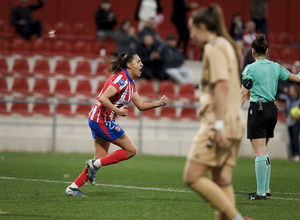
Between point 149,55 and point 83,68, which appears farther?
point 83,68

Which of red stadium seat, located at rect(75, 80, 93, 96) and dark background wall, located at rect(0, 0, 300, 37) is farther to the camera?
dark background wall, located at rect(0, 0, 300, 37)

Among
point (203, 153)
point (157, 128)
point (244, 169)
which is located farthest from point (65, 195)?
point (157, 128)

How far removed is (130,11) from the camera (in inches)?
1048

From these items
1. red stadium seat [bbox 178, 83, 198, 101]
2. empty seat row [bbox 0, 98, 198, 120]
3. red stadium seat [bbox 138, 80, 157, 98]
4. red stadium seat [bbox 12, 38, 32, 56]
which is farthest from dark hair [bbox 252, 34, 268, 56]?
red stadium seat [bbox 12, 38, 32, 56]

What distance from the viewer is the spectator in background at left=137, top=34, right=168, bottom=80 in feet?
63.6

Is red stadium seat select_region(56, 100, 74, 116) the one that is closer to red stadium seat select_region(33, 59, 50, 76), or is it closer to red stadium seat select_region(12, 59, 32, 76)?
red stadium seat select_region(33, 59, 50, 76)

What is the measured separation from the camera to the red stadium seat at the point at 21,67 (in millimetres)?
20016

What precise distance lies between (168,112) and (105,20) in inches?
156

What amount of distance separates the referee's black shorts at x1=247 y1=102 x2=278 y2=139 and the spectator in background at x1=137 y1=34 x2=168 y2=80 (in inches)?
424

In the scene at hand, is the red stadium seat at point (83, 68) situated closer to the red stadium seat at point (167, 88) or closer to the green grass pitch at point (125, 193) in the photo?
the red stadium seat at point (167, 88)

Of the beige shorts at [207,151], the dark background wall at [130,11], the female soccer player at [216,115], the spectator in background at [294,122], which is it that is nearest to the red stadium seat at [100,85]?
the spectator in background at [294,122]

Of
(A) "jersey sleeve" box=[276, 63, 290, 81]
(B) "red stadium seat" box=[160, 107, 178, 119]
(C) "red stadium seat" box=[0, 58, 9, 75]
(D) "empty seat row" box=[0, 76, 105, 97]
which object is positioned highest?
(A) "jersey sleeve" box=[276, 63, 290, 81]

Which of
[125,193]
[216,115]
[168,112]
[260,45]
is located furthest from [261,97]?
[168,112]

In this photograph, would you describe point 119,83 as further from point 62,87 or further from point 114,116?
point 62,87
